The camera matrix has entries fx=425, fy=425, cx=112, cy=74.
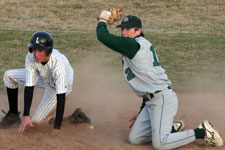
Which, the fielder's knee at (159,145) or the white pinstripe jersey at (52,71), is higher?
the white pinstripe jersey at (52,71)

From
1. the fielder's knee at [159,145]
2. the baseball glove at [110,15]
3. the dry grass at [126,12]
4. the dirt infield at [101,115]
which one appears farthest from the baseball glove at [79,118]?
the dry grass at [126,12]

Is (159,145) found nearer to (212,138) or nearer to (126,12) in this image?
(212,138)

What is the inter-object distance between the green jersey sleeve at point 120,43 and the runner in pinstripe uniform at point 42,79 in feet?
2.45

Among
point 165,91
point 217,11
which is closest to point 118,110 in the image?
point 165,91

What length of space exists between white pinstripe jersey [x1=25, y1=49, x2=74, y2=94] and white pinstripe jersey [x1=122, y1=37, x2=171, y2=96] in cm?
83

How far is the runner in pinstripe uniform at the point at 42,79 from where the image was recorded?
5.30 meters

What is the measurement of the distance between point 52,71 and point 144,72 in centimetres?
123

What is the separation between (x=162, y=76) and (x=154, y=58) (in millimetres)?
247

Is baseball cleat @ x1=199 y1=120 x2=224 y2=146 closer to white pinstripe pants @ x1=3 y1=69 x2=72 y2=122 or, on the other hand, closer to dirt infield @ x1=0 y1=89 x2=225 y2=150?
dirt infield @ x1=0 y1=89 x2=225 y2=150

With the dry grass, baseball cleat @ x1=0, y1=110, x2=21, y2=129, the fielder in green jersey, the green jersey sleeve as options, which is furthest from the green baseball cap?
the dry grass

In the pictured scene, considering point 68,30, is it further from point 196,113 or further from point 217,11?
point 196,113

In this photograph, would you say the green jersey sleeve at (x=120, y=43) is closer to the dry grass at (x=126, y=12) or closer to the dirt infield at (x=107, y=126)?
the dirt infield at (x=107, y=126)

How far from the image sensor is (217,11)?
64.6ft

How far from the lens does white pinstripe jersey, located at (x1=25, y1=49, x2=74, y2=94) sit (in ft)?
17.7
